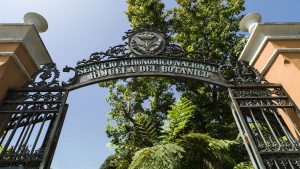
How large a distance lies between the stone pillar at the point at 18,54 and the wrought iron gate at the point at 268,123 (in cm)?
388

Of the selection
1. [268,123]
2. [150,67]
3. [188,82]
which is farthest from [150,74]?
[188,82]

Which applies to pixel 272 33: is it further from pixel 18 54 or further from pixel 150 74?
pixel 18 54

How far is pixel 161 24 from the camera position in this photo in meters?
14.8

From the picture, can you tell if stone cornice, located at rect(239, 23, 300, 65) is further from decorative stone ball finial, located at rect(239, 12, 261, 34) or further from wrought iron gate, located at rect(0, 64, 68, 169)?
wrought iron gate, located at rect(0, 64, 68, 169)

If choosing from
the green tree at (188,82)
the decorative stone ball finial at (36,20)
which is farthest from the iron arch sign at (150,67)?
the green tree at (188,82)

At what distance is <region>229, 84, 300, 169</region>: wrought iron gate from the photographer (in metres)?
4.61

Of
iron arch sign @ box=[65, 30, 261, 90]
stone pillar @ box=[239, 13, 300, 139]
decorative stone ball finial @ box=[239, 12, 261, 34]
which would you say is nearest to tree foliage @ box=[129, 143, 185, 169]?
iron arch sign @ box=[65, 30, 261, 90]

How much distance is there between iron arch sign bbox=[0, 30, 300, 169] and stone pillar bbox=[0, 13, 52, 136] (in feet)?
0.71

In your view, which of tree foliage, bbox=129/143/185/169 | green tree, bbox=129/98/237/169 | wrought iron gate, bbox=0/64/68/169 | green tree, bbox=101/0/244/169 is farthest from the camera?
green tree, bbox=101/0/244/169

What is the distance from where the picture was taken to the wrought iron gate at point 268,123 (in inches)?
181

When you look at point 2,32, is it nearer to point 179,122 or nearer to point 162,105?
point 179,122

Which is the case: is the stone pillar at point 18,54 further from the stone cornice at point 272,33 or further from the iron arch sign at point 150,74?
the stone cornice at point 272,33

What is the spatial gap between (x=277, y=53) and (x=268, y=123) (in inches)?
56.4

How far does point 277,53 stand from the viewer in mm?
5695
